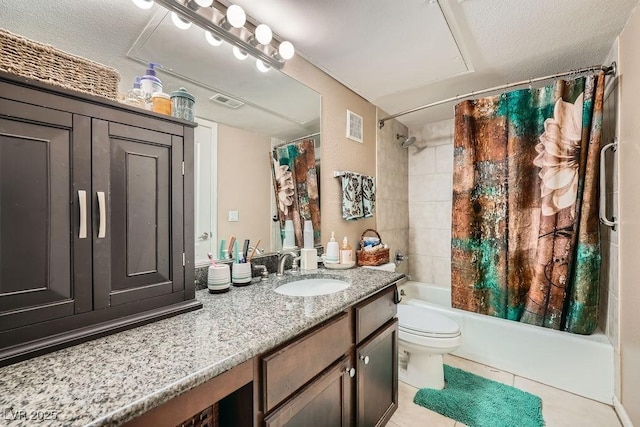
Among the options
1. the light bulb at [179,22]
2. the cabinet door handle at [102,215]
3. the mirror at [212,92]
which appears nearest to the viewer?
the cabinet door handle at [102,215]

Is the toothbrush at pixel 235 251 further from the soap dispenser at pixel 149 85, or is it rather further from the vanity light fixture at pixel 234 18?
the vanity light fixture at pixel 234 18

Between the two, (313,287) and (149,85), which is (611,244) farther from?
(149,85)

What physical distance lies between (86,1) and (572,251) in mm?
2801

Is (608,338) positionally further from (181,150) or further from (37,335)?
(37,335)

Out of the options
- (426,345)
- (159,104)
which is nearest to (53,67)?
(159,104)

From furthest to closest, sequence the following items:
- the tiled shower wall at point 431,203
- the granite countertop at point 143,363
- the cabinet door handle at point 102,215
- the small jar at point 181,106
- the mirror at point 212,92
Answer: the tiled shower wall at point 431,203 → the small jar at point 181,106 → the mirror at point 212,92 → the cabinet door handle at point 102,215 → the granite countertop at point 143,363

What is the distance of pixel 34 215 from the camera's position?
66cm

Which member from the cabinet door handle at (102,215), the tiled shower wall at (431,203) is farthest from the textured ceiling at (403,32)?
the tiled shower wall at (431,203)

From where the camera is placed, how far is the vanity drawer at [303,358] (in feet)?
2.54

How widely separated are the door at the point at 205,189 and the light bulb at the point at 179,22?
0.40 m

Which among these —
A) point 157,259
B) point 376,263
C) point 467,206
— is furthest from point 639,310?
point 157,259

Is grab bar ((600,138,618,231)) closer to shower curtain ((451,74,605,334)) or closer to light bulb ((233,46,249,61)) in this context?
shower curtain ((451,74,605,334))

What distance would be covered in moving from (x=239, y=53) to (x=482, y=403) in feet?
8.11

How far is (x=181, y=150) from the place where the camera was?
95 cm
